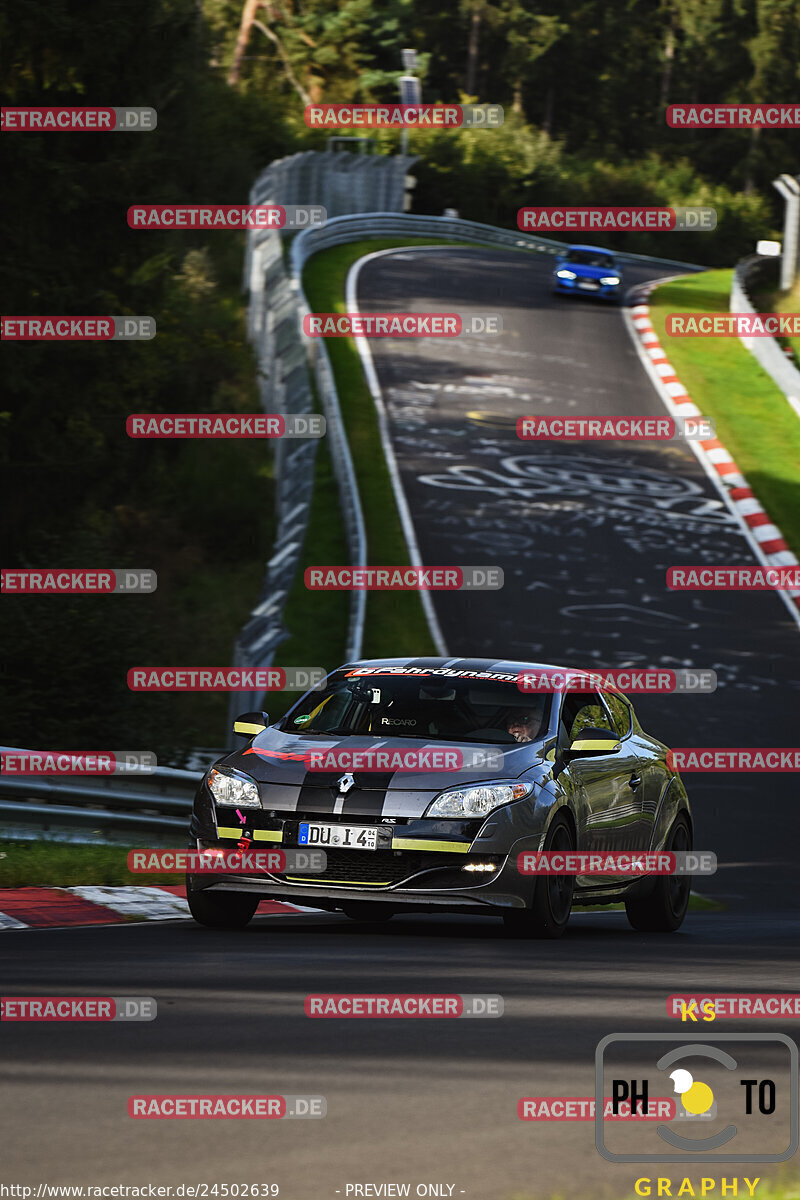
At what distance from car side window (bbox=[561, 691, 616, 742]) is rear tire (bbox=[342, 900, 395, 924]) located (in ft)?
4.94

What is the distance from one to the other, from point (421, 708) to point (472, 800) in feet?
3.56

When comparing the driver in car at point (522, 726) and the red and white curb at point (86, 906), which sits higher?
the driver in car at point (522, 726)

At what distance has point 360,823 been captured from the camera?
9.96m

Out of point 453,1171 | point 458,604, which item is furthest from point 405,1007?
point 458,604

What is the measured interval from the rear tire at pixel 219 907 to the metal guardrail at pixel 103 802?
236cm

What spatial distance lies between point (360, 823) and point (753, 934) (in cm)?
300

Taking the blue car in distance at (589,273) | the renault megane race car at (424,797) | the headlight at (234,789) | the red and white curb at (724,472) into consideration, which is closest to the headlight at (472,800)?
the renault megane race car at (424,797)

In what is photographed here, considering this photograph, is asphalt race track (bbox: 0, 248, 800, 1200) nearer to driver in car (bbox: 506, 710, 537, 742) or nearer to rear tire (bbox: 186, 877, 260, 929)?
rear tire (bbox: 186, 877, 260, 929)

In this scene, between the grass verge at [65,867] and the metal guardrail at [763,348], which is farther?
the metal guardrail at [763,348]

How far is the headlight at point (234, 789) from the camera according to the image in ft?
33.5

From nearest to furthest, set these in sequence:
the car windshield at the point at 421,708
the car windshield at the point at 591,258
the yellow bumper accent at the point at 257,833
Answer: the yellow bumper accent at the point at 257,833 < the car windshield at the point at 421,708 < the car windshield at the point at 591,258

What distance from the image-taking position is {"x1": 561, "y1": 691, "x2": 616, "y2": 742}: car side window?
11.3 m

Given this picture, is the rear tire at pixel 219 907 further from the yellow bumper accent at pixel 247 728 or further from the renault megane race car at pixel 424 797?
the yellow bumper accent at pixel 247 728

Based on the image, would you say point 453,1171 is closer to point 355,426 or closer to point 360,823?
point 360,823
